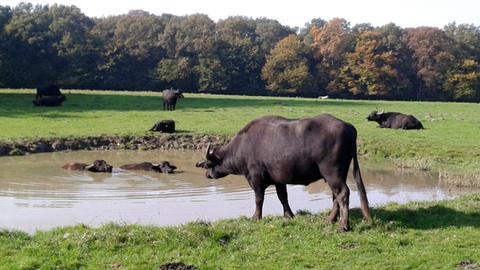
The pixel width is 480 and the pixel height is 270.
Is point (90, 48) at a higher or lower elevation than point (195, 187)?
higher

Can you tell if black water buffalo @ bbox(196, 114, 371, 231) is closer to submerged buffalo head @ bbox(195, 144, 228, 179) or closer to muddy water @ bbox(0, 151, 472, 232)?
submerged buffalo head @ bbox(195, 144, 228, 179)

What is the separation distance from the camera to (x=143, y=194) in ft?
58.3

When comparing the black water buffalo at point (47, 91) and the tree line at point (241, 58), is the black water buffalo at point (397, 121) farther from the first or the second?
the tree line at point (241, 58)

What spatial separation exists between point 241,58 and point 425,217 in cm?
7506

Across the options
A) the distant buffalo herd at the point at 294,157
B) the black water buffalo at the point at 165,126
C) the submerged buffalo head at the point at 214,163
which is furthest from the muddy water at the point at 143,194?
the black water buffalo at the point at 165,126

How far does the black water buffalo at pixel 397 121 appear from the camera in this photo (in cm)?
3331

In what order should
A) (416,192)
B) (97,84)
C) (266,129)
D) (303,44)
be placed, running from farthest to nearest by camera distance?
(303,44) → (97,84) → (416,192) → (266,129)

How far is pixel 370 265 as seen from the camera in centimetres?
932

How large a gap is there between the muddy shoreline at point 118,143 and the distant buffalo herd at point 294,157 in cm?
1219

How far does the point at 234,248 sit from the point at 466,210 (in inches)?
221

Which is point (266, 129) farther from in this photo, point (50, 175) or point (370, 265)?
point (50, 175)

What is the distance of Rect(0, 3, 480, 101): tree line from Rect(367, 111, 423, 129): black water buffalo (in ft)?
152

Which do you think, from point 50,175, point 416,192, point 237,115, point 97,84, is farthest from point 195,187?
point 97,84

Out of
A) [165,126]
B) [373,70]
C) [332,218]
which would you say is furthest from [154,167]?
[373,70]
